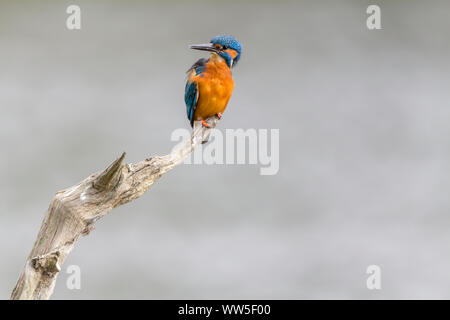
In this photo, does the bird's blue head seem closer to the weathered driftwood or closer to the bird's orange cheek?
the bird's orange cheek

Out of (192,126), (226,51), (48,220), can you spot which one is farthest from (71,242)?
(226,51)

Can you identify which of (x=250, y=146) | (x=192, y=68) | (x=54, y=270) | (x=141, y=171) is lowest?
(x=54, y=270)

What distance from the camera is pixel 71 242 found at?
75.9 inches

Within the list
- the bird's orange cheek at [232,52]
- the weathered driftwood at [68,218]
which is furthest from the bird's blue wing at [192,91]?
the weathered driftwood at [68,218]

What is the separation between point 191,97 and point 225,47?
31cm

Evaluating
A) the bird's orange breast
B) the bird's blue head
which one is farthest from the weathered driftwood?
the bird's blue head

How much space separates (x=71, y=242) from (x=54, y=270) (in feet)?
0.50

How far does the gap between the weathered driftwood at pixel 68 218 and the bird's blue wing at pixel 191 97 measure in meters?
0.96

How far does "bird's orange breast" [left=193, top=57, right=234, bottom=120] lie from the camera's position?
2941 millimetres

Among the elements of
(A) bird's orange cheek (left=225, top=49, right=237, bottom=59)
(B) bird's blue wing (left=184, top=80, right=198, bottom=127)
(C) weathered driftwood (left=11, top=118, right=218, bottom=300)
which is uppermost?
(A) bird's orange cheek (left=225, top=49, right=237, bottom=59)

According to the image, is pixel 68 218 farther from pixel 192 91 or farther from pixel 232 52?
pixel 232 52

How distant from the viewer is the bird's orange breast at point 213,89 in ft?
9.65

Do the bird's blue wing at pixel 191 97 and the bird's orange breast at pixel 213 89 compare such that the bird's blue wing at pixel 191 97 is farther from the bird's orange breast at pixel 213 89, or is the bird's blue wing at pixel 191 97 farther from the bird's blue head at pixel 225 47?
the bird's blue head at pixel 225 47
